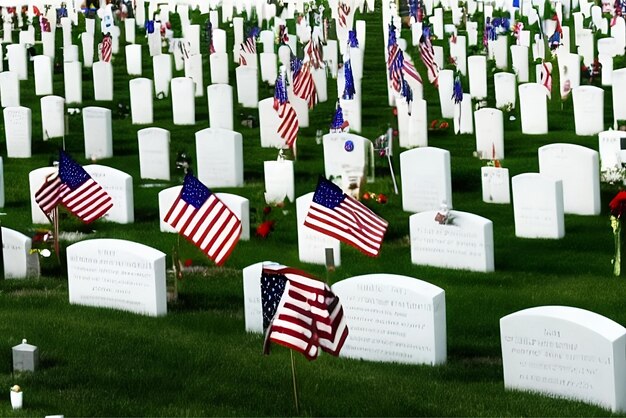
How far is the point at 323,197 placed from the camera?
1520 cm

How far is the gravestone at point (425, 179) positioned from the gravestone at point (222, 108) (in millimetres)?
7547

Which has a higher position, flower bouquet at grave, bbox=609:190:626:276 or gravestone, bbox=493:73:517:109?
gravestone, bbox=493:73:517:109

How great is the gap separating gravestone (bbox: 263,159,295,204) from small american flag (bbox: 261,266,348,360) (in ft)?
32.6

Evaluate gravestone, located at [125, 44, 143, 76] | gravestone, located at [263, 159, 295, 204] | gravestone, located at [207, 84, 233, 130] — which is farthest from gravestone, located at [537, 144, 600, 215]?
gravestone, located at [125, 44, 143, 76]

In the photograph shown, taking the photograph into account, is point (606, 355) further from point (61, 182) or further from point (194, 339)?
point (61, 182)

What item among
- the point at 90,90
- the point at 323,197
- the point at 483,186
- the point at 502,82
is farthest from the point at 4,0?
the point at 323,197

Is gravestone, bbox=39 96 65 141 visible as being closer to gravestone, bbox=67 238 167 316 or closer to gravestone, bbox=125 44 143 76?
gravestone, bbox=125 44 143 76

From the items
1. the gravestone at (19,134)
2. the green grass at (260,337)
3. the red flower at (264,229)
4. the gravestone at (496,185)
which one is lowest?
the green grass at (260,337)

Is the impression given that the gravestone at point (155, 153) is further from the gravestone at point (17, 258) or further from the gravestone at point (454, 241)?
the gravestone at point (454, 241)

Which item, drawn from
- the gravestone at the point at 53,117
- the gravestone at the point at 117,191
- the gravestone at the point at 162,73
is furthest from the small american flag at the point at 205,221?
the gravestone at the point at 162,73

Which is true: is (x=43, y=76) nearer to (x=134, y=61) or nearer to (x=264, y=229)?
(x=134, y=61)

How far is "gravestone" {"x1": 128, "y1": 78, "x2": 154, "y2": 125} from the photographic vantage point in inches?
1155

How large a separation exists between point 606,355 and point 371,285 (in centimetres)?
254

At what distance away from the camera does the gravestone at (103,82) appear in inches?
1272
